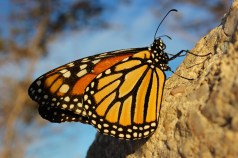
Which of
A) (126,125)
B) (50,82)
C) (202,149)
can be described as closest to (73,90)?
(50,82)

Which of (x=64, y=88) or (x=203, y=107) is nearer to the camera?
(x=203, y=107)

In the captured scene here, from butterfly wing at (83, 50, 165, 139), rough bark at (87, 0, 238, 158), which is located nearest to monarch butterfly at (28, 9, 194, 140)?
butterfly wing at (83, 50, 165, 139)

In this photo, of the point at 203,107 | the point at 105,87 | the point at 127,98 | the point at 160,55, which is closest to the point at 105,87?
the point at 105,87

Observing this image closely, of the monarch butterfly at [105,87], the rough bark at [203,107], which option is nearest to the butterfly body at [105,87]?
the monarch butterfly at [105,87]

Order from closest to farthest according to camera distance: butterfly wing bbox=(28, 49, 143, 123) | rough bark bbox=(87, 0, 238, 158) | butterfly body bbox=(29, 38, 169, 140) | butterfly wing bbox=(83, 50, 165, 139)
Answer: rough bark bbox=(87, 0, 238, 158)
butterfly wing bbox=(83, 50, 165, 139)
butterfly body bbox=(29, 38, 169, 140)
butterfly wing bbox=(28, 49, 143, 123)

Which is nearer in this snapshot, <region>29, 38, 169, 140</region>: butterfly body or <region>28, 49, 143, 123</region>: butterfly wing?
<region>29, 38, 169, 140</region>: butterfly body

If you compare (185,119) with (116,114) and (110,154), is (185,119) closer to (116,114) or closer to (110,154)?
(116,114)

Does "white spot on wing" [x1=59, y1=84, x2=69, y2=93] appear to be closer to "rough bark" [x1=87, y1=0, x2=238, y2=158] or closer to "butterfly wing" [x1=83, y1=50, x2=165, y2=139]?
"butterfly wing" [x1=83, y1=50, x2=165, y2=139]

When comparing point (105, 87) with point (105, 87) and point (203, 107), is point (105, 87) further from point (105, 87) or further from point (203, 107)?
point (203, 107)
